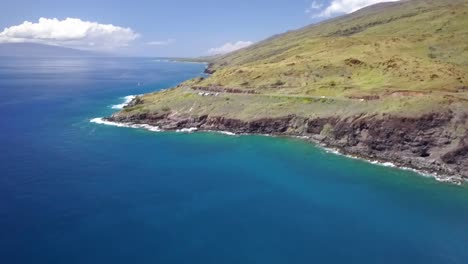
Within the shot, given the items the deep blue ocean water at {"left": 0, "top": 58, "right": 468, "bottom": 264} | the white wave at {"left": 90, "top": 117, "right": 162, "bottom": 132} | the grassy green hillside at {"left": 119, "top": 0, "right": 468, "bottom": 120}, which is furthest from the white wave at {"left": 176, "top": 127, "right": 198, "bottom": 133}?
the deep blue ocean water at {"left": 0, "top": 58, "right": 468, "bottom": 264}

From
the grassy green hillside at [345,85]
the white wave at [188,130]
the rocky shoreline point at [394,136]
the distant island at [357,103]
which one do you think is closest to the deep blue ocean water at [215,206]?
the rocky shoreline point at [394,136]

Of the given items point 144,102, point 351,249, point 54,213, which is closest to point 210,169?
point 54,213

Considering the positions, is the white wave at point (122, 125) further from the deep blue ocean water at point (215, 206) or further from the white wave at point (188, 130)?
the deep blue ocean water at point (215, 206)

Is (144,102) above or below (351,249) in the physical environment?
above

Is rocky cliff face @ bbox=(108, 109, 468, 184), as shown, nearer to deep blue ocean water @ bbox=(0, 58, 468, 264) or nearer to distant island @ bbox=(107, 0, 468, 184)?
distant island @ bbox=(107, 0, 468, 184)

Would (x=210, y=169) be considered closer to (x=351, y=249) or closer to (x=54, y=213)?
(x=54, y=213)

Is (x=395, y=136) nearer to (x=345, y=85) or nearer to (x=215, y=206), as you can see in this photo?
(x=345, y=85)

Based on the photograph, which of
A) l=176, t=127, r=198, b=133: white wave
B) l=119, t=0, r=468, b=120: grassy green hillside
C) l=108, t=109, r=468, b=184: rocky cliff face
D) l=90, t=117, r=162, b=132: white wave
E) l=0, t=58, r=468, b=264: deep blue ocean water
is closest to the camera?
l=0, t=58, r=468, b=264: deep blue ocean water
